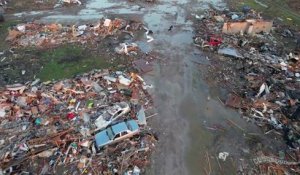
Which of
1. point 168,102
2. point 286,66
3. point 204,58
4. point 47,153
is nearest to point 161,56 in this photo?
point 204,58

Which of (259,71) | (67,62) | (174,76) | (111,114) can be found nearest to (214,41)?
(259,71)

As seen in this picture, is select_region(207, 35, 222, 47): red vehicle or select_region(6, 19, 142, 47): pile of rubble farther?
select_region(6, 19, 142, 47): pile of rubble

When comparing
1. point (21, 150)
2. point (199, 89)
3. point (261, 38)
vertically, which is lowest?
point (21, 150)

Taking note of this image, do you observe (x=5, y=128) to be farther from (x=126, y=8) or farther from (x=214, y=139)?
(x=126, y=8)

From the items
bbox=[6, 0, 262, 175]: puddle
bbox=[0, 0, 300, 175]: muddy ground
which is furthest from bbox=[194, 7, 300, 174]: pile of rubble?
bbox=[6, 0, 262, 175]: puddle

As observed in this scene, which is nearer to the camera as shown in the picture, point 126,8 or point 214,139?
point 214,139

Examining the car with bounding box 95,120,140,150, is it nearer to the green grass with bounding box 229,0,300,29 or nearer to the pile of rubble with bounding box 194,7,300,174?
the pile of rubble with bounding box 194,7,300,174
